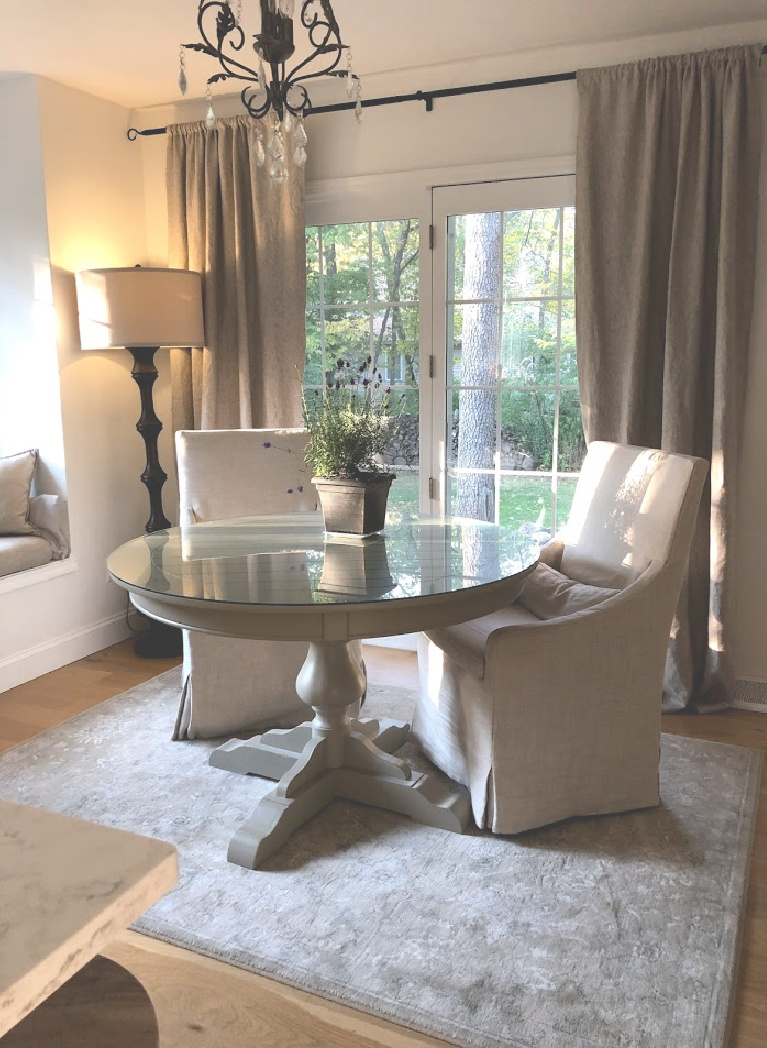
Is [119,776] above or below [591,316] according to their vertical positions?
below

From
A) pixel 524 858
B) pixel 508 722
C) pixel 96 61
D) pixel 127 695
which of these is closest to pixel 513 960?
pixel 524 858

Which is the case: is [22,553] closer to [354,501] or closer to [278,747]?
[278,747]

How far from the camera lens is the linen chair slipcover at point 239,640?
3.02 metres

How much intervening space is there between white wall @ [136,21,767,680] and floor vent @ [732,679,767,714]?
0.04 meters


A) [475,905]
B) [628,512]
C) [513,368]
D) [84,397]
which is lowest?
[475,905]

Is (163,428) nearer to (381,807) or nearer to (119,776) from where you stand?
(119,776)

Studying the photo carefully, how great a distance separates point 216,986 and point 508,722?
97 cm

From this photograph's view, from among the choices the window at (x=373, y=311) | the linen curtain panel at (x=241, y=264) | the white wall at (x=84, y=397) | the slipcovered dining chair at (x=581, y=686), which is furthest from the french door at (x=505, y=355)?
the white wall at (x=84, y=397)

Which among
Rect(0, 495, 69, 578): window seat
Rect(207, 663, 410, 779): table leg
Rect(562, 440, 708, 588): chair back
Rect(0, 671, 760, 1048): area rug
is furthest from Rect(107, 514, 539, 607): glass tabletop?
Rect(0, 495, 69, 578): window seat

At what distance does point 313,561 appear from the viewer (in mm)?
2365

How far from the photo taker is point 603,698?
242 cm

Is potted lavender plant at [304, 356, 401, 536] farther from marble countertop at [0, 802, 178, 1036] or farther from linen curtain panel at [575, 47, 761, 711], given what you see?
marble countertop at [0, 802, 178, 1036]

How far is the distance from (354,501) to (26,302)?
2077mm

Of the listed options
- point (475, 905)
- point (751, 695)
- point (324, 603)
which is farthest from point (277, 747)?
point (751, 695)
